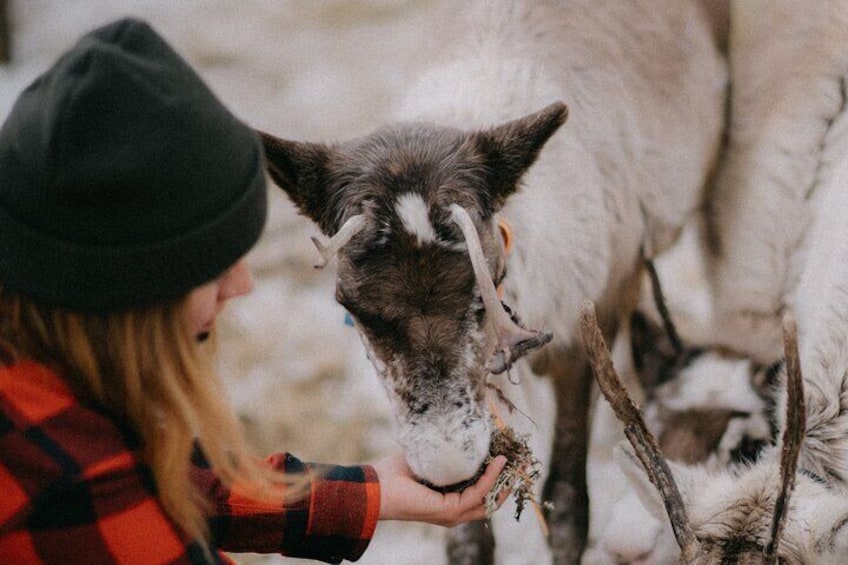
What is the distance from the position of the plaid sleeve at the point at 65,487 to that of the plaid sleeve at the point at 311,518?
1.86ft

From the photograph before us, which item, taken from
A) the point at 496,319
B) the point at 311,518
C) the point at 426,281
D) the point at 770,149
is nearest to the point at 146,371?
the point at 311,518

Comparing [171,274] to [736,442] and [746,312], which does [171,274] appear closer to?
[736,442]

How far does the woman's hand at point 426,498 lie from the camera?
240 centimetres

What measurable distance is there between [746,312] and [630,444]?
1745 millimetres

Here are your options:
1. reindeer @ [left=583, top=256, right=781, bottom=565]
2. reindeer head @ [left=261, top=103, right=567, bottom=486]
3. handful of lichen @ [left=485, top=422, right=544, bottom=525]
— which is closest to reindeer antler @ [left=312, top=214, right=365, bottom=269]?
reindeer head @ [left=261, top=103, right=567, bottom=486]

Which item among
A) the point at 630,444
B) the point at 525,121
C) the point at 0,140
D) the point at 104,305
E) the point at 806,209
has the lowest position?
the point at 806,209

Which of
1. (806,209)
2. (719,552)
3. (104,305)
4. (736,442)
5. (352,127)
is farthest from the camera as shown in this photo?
(352,127)

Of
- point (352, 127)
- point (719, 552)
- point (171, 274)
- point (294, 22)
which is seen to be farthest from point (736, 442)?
point (294, 22)

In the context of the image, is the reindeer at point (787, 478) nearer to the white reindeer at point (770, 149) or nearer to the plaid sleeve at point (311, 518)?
the plaid sleeve at point (311, 518)

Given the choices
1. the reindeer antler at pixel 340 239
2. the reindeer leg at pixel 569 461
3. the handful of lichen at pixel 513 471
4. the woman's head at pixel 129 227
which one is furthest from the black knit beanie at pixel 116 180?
the reindeer leg at pixel 569 461

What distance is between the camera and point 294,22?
23.1 feet

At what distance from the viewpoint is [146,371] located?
173cm

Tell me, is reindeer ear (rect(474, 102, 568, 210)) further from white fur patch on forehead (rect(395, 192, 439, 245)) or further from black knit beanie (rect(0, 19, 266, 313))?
black knit beanie (rect(0, 19, 266, 313))

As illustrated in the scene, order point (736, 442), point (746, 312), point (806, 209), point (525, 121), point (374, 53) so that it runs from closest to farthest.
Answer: point (525, 121) < point (736, 442) < point (806, 209) < point (746, 312) < point (374, 53)
